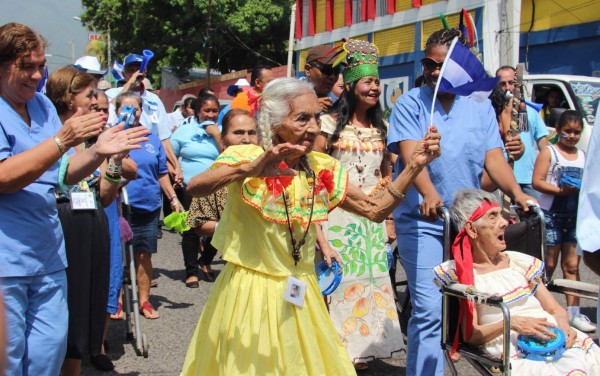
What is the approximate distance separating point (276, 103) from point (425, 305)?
1.59m

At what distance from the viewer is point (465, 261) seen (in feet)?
12.9

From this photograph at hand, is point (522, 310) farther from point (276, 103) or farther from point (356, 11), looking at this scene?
point (356, 11)

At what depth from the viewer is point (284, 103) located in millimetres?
3262

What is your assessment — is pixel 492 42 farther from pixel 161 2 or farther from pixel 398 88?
pixel 161 2

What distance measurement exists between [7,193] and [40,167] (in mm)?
220

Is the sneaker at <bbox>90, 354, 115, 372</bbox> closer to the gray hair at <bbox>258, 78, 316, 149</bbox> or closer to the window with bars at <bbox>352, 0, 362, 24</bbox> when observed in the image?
the gray hair at <bbox>258, 78, 316, 149</bbox>

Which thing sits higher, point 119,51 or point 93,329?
point 119,51

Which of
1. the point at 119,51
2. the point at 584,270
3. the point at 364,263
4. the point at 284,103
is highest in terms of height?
the point at 119,51

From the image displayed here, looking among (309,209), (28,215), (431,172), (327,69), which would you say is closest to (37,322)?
(28,215)

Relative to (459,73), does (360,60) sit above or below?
above

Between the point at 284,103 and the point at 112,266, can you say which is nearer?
the point at 284,103

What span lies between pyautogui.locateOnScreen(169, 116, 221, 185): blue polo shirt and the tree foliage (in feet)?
91.4

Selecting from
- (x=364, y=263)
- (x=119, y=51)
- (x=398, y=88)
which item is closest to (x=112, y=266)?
(x=364, y=263)

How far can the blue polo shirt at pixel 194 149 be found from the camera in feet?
25.6
